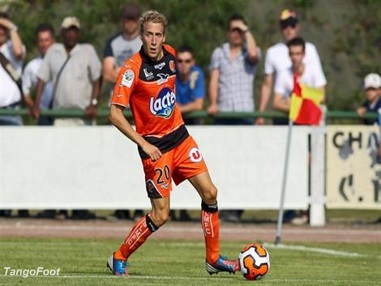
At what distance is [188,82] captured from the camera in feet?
65.7

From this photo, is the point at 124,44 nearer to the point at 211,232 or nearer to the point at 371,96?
the point at 371,96

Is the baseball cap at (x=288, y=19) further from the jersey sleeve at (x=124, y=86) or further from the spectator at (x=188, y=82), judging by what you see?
the jersey sleeve at (x=124, y=86)

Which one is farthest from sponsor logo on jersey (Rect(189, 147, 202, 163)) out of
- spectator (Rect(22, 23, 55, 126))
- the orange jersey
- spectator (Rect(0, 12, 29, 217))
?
spectator (Rect(22, 23, 55, 126))

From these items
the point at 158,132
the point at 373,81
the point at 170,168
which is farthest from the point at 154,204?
the point at 373,81

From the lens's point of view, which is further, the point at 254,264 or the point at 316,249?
the point at 316,249

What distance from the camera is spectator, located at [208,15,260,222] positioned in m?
20.0

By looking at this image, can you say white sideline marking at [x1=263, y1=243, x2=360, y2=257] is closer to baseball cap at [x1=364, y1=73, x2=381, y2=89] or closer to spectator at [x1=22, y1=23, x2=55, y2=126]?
baseball cap at [x1=364, y1=73, x2=381, y2=89]

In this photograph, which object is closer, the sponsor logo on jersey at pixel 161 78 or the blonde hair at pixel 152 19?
the blonde hair at pixel 152 19

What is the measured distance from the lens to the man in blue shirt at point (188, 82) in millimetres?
19938

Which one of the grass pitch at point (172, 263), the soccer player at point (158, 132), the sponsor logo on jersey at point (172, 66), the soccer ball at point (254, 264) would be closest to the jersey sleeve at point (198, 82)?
the grass pitch at point (172, 263)

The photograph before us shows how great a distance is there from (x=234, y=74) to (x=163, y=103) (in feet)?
24.0

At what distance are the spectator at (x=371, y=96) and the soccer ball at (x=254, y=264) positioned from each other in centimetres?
798

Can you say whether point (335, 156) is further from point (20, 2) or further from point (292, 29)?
point (20, 2)

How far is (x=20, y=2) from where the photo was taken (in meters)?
25.4
